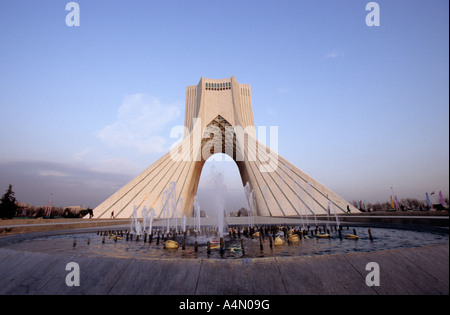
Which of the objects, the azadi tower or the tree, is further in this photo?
the tree

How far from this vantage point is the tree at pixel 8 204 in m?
23.0

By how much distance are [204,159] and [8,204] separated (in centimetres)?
2344

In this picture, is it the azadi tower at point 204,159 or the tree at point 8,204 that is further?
the tree at point 8,204

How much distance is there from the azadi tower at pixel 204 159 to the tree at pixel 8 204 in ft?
60.3

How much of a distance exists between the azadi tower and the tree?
1837 centimetres

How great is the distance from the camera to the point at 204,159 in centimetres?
2542

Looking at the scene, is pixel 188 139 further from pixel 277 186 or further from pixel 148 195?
pixel 277 186

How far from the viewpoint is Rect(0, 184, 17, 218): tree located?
75.5ft

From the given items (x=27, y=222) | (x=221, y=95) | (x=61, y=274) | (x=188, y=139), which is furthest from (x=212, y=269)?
(x=221, y=95)

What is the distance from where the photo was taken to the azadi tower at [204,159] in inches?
557
